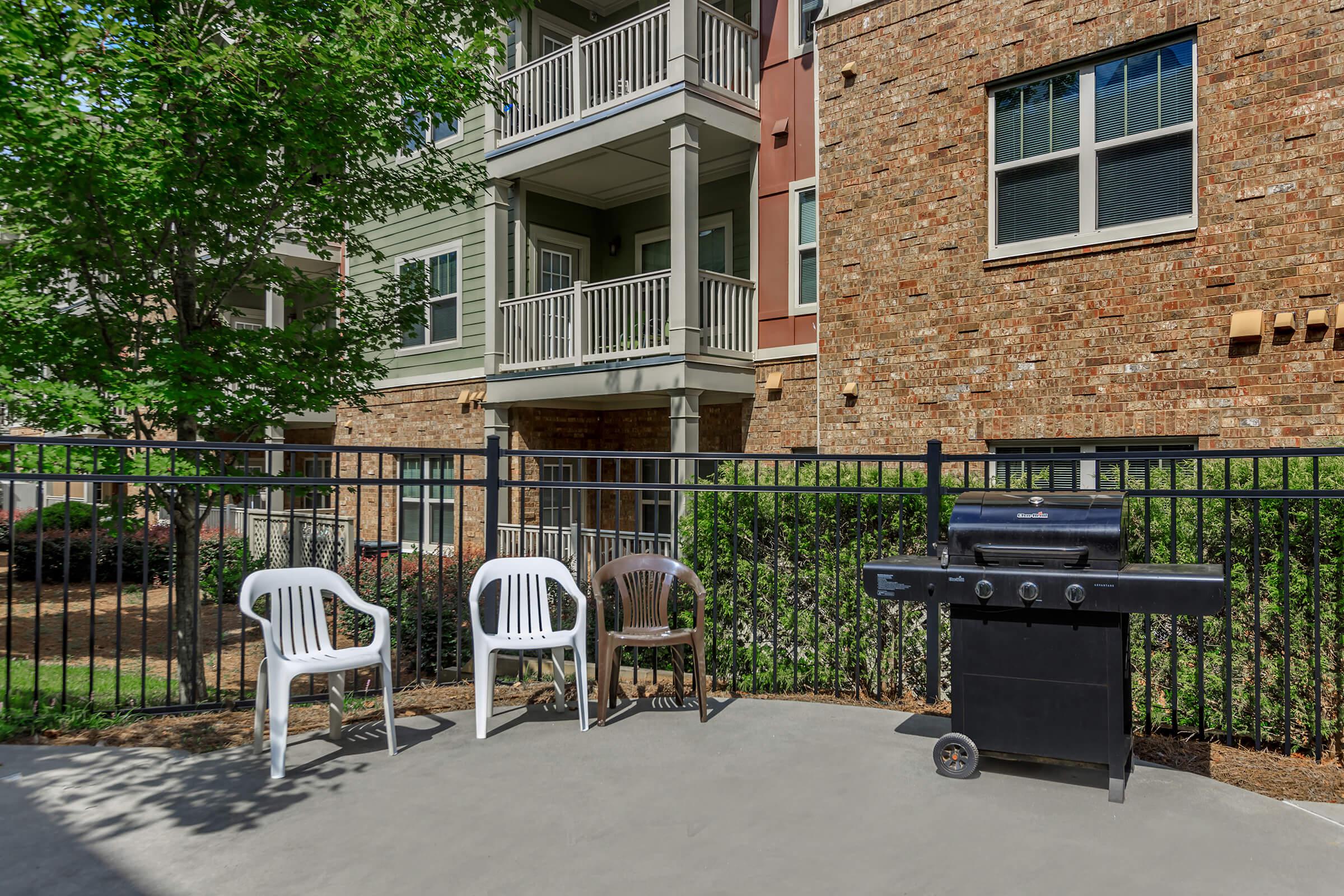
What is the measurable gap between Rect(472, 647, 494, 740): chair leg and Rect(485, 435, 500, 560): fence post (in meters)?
1.04

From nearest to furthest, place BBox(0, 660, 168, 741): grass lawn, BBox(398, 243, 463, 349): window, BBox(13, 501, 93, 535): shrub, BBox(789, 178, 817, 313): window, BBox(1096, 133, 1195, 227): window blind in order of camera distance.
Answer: BBox(0, 660, 168, 741): grass lawn
BBox(1096, 133, 1195, 227): window blind
BBox(789, 178, 817, 313): window
BBox(398, 243, 463, 349): window
BBox(13, 501, 93, 535): shrub

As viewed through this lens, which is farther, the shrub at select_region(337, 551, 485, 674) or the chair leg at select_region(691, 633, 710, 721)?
the shrub at select_region(337, 551, 485, 674)

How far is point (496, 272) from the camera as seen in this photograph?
13.4m

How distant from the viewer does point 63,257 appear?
6594 mm

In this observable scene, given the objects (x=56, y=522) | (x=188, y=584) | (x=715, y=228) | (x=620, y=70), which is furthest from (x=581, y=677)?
(x=56, y=522)

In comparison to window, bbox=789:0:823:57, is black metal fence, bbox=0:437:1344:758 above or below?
below

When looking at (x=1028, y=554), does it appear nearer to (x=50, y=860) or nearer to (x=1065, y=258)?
(x=50, y=860)

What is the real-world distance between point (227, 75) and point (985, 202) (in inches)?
261

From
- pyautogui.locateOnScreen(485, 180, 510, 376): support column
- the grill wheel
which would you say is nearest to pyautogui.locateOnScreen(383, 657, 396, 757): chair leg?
the grill wheel

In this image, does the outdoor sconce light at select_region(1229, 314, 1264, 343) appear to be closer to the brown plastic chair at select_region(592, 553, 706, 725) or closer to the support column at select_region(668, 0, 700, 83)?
the brown plastic chair at select_region(592, 553, 706, 725)

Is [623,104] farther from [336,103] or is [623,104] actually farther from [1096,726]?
[1096,726]

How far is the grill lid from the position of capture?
3.79 metres

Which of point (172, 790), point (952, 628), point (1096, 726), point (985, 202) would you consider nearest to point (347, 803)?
point (172, 790)

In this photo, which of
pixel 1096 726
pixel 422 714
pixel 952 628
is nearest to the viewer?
pixel 1096 726
